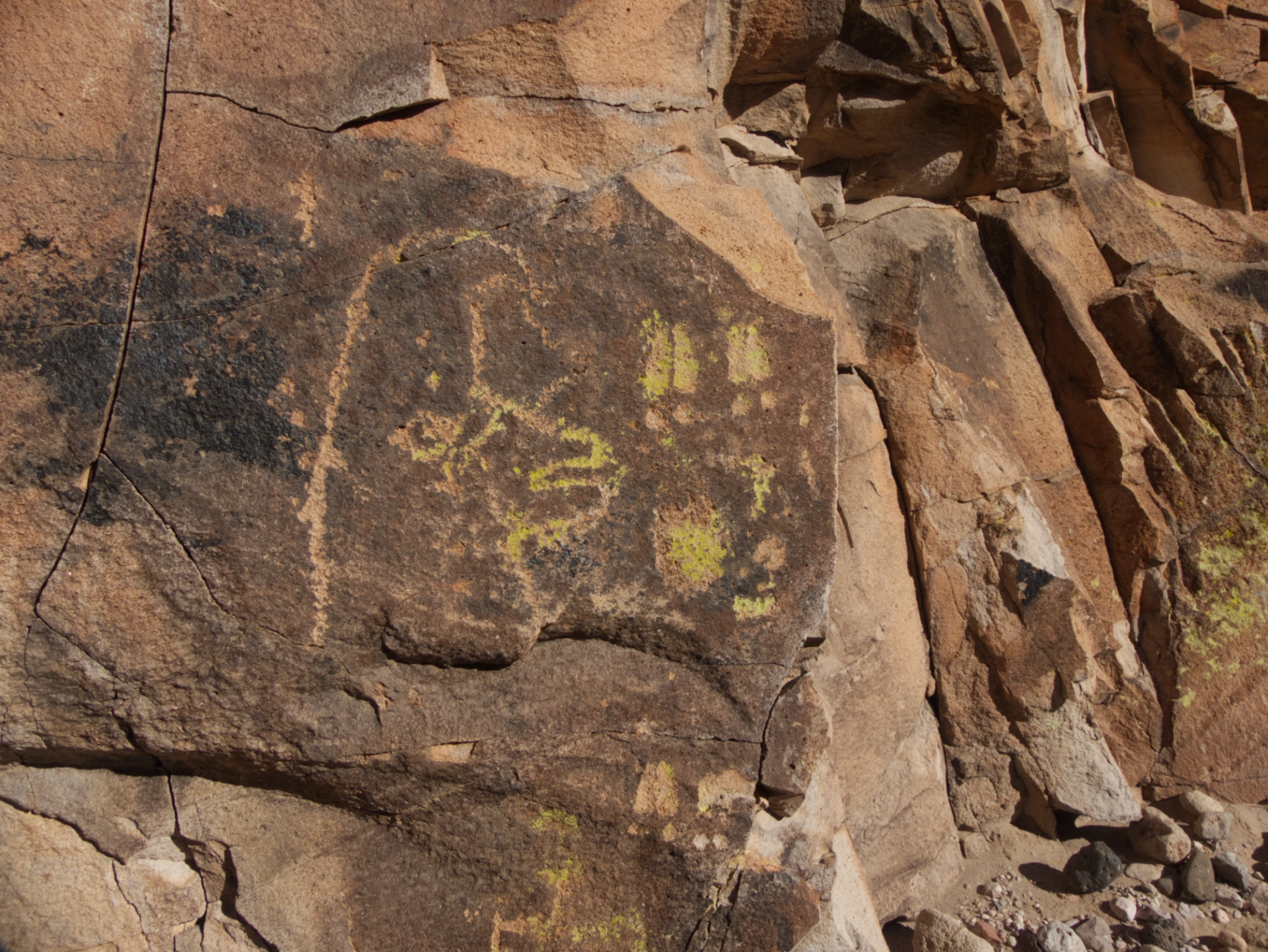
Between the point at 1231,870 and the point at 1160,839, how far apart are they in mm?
204

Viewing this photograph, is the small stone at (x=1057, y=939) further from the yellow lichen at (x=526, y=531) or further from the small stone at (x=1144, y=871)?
the yellow lichen at (x=526, y=531)

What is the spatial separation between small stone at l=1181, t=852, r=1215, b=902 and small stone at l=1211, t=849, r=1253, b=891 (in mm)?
51

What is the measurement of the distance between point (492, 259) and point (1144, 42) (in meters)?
3.14

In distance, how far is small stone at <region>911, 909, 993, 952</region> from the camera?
201cm

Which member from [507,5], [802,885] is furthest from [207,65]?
[802,885]

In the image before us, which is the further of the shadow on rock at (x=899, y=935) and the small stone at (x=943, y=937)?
the shadow on rock at (x=899, y=935)

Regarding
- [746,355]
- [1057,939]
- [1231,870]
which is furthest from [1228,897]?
[746,355]

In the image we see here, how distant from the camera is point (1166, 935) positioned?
2121 mm

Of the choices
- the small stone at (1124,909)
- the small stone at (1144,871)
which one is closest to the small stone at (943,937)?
the small stone at (1124,909)

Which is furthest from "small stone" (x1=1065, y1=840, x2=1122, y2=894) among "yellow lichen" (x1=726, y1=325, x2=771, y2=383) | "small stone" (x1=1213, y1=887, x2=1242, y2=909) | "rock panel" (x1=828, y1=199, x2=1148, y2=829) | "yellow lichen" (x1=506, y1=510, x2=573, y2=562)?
"yellow lichen" (x1=506, y1=510, x2=573, y2=562)

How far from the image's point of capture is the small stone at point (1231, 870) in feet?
7.54

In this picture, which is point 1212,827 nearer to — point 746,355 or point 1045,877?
point 1045,877

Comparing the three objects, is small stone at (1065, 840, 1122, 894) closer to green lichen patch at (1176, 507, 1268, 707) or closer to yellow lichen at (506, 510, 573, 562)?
green lichen patch at (1176, 507, 1268, 707)

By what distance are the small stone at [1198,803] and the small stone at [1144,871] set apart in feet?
0.67
